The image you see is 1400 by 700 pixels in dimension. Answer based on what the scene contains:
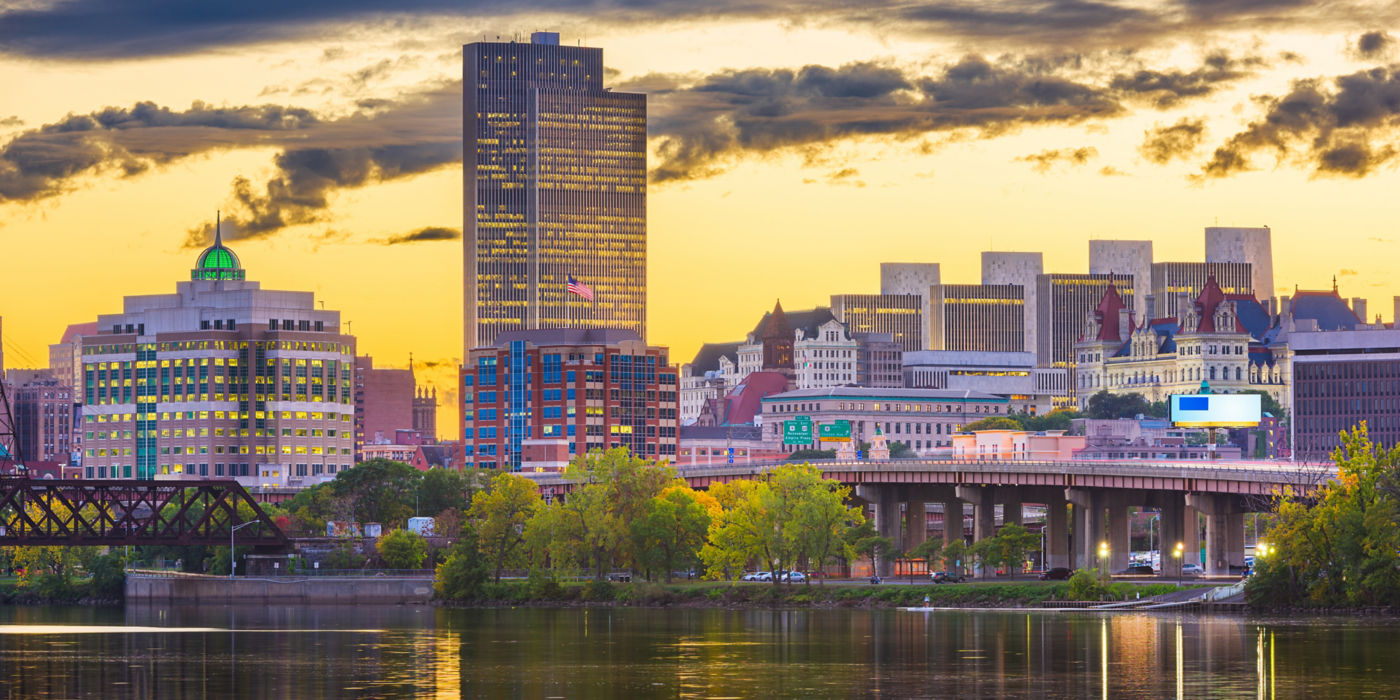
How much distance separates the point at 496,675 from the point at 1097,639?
40870 millimetres

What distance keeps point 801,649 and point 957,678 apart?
83.7 feet

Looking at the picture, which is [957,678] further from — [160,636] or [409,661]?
[160,636]

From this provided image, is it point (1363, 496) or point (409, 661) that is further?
point (1363, 496)

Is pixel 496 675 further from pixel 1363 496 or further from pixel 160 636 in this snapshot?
pixel 1363 496

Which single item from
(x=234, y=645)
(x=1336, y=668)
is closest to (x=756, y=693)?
(x=1336, y=668)

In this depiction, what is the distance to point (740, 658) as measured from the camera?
142 m

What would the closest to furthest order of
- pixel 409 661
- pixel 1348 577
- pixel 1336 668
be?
pixel 1336 668 → pixel 409 661 → pixel 1348 577

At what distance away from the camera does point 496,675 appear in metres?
131

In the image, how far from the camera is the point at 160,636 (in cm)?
17812

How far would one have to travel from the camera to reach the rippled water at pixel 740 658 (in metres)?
121

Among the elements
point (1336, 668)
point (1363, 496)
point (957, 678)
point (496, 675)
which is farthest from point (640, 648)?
point (1363, 496)

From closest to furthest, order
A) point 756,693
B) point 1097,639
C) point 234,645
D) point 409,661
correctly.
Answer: point 756,693, point 409,661, point 1097,639, point 234,645

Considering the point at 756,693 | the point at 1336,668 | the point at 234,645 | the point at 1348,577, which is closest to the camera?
the point at 756,693

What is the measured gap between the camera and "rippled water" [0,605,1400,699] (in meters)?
121
